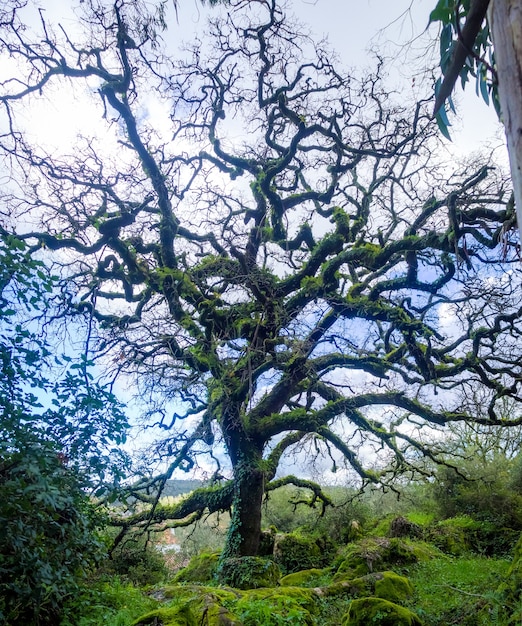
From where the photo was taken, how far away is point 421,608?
223 inches

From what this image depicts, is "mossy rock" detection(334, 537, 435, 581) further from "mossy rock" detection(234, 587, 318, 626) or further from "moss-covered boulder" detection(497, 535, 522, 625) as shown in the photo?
"moss-covered boulder" detection(497, 535, 522, 625)

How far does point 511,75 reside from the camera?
1.24 m

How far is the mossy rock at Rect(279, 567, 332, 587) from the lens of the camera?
28.9 feet

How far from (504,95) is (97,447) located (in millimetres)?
3308

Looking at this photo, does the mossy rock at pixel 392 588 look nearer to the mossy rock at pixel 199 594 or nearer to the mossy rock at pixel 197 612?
the mossy rock at pixel 199 594

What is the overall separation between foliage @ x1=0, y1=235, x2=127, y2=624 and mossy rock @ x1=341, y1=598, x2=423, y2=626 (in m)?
3.38

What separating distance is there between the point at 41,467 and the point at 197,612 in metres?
2.38

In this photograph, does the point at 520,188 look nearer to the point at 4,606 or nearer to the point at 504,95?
the point at 504,95

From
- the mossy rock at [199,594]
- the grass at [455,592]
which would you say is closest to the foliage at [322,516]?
the grass at [455,592]

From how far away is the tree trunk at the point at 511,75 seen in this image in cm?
119

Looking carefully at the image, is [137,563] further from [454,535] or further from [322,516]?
[454,535]

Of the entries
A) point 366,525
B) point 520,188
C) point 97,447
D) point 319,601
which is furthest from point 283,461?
point 520,188

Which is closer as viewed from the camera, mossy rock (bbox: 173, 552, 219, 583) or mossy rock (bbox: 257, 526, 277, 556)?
mossy rock (bbox: 173, 552, 219, 583)

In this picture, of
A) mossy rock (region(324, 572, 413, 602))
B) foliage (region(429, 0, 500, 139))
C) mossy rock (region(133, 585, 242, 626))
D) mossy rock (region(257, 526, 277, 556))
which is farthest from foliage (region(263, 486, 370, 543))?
foliage (region(429, 0, 500, 139))
